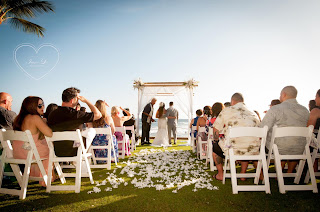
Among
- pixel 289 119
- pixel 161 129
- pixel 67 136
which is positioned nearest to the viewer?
pixel 67 136

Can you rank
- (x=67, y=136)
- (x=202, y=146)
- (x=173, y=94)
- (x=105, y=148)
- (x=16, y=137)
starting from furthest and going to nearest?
(x=173, y=94)
(x=202, y=146)
(x=105, y=148)
(x=67, y=136)
(x=16, y=137)

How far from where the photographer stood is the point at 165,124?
9086 millimetres

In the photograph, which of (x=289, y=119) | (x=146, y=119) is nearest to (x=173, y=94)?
(x=146, y=119)

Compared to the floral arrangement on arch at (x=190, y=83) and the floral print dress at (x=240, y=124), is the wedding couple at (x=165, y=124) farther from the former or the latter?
the floral print dress at (x=240, y=124)

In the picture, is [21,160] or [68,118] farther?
[68,118]

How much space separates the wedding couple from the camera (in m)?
8.90

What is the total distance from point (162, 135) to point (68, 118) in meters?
6.28

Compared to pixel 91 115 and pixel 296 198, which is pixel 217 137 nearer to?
pixel 296 198

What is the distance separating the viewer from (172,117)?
365 inches

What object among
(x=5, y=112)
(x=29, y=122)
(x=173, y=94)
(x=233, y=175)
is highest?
(x=173, y=94)

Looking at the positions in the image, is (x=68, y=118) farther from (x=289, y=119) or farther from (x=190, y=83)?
(x=190, y=83)

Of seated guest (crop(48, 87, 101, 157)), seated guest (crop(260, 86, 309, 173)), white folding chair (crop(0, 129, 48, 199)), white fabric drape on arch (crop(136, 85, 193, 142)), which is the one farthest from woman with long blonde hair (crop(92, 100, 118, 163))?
white fabric drape on arch (crop(136, 85, 193, 142))

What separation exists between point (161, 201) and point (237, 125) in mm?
1757

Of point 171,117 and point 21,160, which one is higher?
point 171,117
